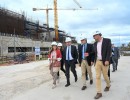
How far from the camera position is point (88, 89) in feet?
32.0

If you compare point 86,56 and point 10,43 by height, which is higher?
point 10,43

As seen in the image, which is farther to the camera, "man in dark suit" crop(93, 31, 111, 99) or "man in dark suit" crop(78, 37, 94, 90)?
"man in dark suit" crop(78, 37, 94, 90)

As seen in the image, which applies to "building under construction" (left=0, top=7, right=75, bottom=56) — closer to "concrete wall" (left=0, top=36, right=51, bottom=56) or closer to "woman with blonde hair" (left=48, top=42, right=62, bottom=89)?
"concrete wall" (left=0, top=36, right=51, bottom=56)

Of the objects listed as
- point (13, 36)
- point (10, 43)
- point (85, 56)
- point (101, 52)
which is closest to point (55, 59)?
point (85, 56)

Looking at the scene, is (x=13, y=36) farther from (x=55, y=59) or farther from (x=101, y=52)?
(x=101, y=52)

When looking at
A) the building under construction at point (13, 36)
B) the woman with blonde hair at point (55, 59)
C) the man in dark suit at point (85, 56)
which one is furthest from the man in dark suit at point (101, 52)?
the building under construction at point (13, 36)

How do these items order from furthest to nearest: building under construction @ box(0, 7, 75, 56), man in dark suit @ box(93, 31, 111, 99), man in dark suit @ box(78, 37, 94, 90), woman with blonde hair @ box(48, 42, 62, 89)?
1. building under construction @ box(0, 7, 75, 56)
2. woman with blonde hair @ box(48, 42, 62, 89)
3. man in dark suit @ box(78, 37, 94, 90)
4. man in dark suit @ box(93, 31, 111, 99)

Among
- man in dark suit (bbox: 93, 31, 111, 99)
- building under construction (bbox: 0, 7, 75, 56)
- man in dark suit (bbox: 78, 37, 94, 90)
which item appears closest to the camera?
man in dark suit (bbox: 93, 31, 111, 99)

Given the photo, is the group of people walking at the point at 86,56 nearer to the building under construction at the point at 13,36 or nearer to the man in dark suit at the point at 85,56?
the man in dark suit at the point at 85,56

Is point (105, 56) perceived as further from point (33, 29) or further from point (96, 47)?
point (33, 29)

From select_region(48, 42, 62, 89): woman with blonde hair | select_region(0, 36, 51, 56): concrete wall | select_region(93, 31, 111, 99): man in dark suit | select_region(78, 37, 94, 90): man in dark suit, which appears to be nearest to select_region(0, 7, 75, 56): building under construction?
select_region(0, 36, 51, 56): concrete wall

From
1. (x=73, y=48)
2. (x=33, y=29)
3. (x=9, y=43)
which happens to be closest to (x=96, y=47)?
(x=73, y=48)

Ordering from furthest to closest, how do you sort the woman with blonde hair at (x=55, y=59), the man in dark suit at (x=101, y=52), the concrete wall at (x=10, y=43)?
the concrete wall at (x=10, y=43)
the woman with blonde hair at (x=55, y=59)
the man in dark suit at (x=101, y=52)

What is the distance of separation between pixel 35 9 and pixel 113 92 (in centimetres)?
9755
